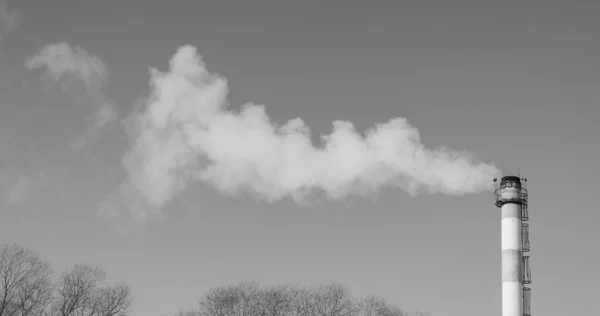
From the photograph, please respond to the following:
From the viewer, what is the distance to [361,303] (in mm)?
88562

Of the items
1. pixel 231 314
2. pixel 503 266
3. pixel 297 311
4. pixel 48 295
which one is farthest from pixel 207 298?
pixel 503 266

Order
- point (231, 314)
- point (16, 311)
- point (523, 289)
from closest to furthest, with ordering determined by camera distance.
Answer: point (523, 289) → point (16, 311) → point (231, 314)

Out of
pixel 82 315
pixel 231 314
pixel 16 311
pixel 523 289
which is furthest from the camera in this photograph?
pixel 231 314

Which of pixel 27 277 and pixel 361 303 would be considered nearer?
pixel 27 277

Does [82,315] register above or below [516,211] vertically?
below

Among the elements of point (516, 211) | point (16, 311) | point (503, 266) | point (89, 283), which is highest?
point (516, 211)

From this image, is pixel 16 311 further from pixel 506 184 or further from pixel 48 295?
pixel 506 184

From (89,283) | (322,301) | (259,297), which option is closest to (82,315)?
(89,283)

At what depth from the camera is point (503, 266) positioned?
6669 cm

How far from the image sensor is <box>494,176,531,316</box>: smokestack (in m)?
65.1

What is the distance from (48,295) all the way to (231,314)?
82.2 ft

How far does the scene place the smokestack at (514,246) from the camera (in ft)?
213

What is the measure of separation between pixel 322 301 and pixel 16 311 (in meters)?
40.8

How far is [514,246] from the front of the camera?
66312 mm
